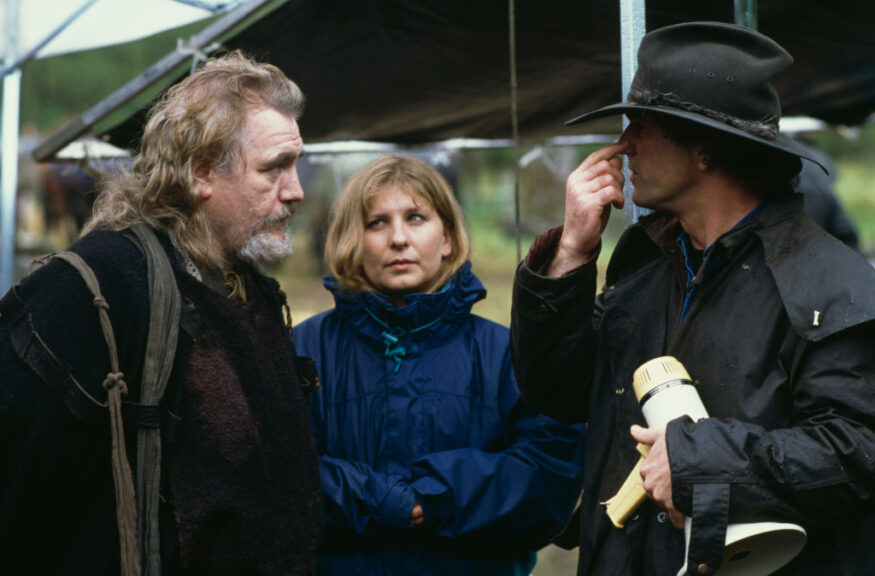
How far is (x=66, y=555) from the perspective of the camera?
6.02ft

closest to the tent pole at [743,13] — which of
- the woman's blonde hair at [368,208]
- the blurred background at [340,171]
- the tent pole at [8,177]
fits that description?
the blurred background at [340,171]

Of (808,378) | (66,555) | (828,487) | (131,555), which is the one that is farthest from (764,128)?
(66,555)

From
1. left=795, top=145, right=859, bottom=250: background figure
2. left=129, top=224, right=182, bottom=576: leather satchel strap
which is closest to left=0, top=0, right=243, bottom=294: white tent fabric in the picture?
left=129, top=224, right=182, bottom=576: leather satchel strap

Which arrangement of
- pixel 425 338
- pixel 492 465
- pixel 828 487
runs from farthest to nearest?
1. pixel 425 338
2. pixel 492 465
3. pixel 828 487

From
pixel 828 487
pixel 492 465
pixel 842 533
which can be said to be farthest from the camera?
pixel 492 465

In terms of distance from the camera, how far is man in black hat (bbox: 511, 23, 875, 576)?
5.62ft

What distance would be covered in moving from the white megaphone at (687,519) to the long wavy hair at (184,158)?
95cm

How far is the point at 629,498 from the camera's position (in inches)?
74.5

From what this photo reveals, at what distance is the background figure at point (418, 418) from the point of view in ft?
8.20

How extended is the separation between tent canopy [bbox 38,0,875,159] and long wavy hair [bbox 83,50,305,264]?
1.20 m

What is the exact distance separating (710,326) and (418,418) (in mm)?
930

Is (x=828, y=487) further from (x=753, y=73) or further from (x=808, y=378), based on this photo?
(x=753, y=73)

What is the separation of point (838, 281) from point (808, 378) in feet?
0.63

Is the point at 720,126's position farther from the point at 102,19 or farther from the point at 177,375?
the point at 102,19
